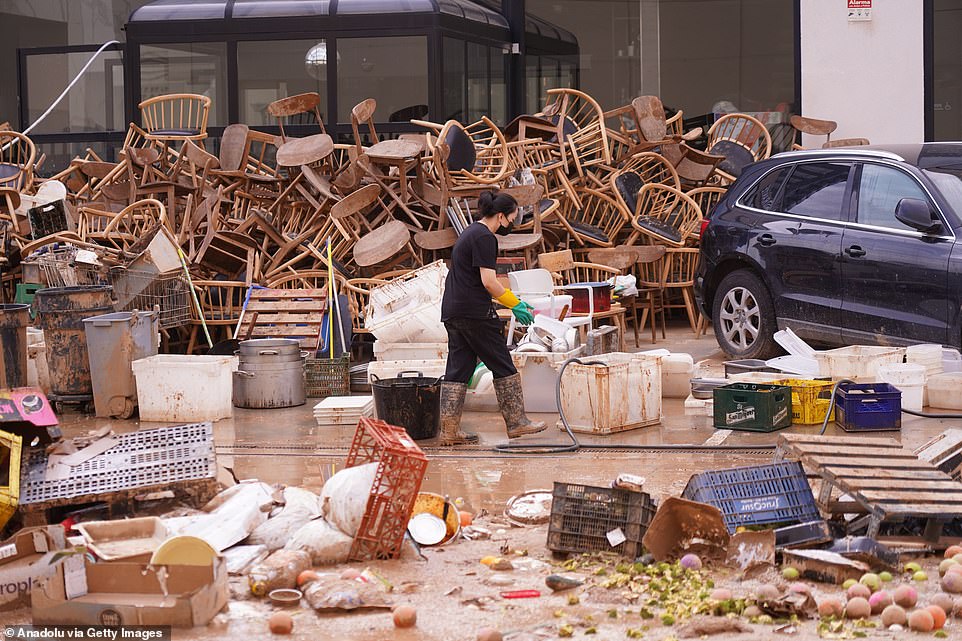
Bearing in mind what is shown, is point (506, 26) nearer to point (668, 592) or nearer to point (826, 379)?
point (826, 379)

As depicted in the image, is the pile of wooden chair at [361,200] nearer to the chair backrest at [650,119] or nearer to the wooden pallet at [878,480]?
the chair backrest at [650,119]

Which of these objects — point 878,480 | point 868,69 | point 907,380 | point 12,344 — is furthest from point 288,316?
point 868,69

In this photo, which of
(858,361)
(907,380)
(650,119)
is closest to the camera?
(907,380)

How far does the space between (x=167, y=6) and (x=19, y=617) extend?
12.7 m

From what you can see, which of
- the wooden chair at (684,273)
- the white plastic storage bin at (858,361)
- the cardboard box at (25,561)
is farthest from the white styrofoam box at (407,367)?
the cardboard box at (25,561)

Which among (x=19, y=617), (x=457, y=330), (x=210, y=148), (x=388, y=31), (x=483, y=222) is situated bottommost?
(x=19, y=617)

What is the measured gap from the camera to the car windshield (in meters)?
9.95

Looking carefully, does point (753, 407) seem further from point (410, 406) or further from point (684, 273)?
point (684, 273)

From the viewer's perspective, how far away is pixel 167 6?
54.7 ft

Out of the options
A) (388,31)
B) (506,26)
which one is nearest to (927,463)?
(388,31)

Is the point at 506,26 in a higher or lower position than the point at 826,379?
higher

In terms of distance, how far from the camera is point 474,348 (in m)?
8.83

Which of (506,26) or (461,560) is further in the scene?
(506,26)

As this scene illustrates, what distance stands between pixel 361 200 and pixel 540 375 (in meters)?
3.49
